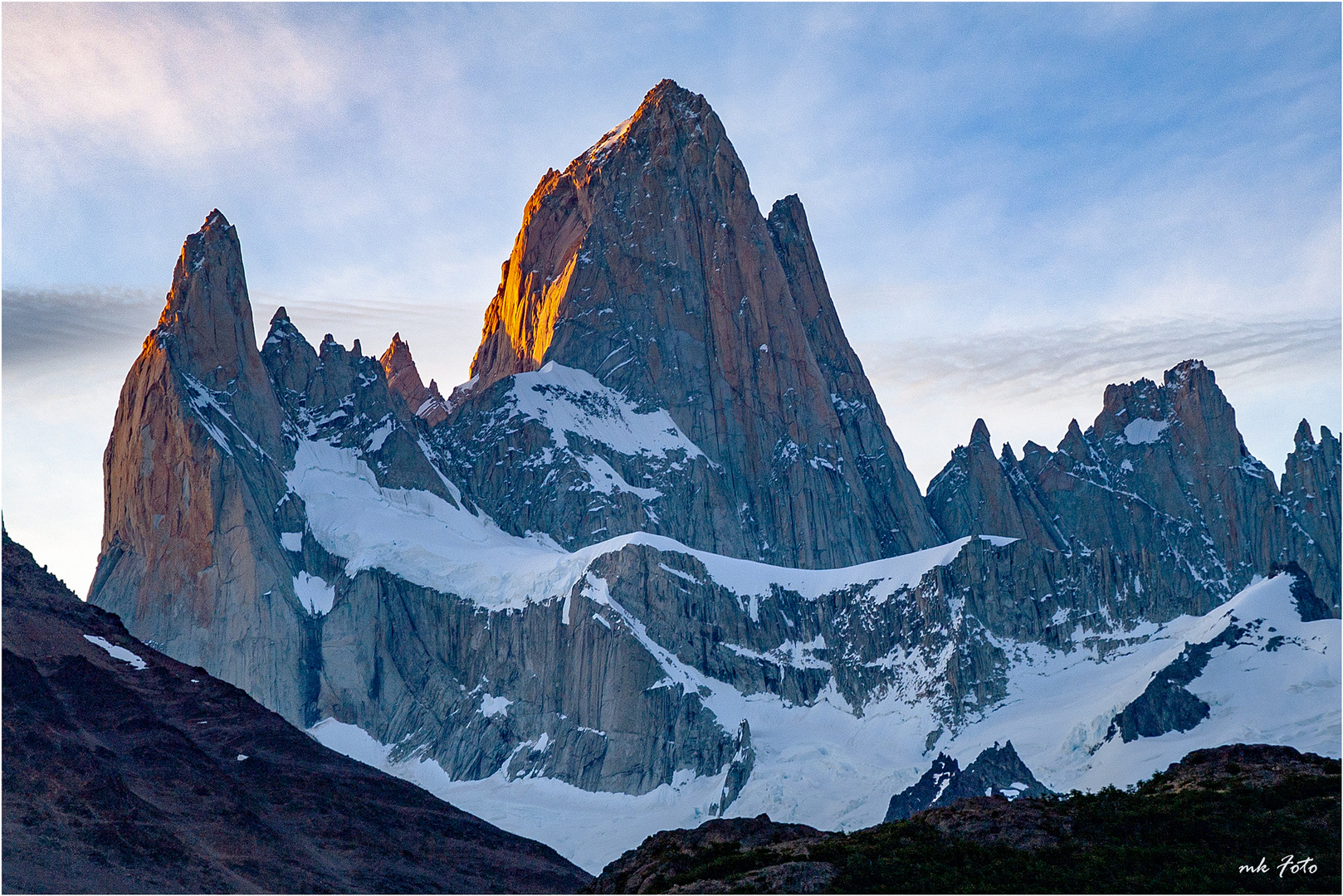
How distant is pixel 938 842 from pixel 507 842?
274ft

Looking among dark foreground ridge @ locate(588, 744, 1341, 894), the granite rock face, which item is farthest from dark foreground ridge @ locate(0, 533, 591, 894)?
the granite rock face

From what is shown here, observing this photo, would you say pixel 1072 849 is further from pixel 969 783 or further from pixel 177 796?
pixel 969 783

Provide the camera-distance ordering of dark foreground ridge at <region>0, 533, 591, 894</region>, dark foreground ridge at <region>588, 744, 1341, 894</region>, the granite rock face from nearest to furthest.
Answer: dark foreground ridge at <region>588, 744, 1341, 894</region> → dark foreground ridge at <region>0, 533, 591, 894</region> → the granite rock face

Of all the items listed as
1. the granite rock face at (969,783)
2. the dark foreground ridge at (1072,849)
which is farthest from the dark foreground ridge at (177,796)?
the granite rock face at (969,783)

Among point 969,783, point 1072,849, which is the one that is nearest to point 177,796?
point 1072,849

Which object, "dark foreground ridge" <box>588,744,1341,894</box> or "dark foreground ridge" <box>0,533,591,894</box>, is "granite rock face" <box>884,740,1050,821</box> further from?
"dark foreground ridge" <box>588,744,1341,894</box>

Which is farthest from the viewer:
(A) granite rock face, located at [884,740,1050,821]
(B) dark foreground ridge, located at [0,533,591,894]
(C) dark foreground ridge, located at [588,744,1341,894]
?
(A) granite rock face, located at [884,740,1050,821]

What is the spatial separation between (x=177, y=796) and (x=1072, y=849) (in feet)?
257

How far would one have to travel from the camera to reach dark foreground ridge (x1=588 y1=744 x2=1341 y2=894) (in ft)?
211

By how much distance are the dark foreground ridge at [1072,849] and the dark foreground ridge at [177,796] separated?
42.3 meters

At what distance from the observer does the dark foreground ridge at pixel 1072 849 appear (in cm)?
6425

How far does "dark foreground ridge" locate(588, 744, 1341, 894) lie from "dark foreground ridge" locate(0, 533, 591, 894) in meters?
42.3

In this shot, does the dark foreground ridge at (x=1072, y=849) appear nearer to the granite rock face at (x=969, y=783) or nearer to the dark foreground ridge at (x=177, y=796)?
the dark foreground ridge at (x=177, y=796)

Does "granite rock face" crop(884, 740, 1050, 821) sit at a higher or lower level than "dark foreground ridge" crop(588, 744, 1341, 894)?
higher
